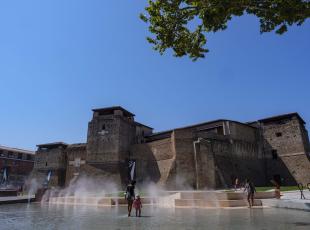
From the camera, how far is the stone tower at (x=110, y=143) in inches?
1348

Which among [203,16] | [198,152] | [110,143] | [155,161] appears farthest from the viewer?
[110,143]

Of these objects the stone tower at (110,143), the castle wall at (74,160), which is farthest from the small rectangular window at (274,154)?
the castle wall at (74,160)

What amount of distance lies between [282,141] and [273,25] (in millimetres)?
31641

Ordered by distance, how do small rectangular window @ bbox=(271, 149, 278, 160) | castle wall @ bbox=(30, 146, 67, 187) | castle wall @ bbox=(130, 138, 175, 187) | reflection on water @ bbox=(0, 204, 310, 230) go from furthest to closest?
castle wall @ bbox=(30, 146, 67, 187) < small rectangular window @ bbox=(271, 149, 278, 160) < castle wall @ bbox=(130, 138, 175, 187) < reflection on water @ bbox=(0, 204, 310, 230)

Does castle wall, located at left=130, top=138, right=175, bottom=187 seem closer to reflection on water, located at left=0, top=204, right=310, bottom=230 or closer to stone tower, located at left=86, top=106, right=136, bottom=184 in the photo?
stone tower, located at left=86, top=106, right=136, bottom=184

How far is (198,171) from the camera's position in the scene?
28906 mm

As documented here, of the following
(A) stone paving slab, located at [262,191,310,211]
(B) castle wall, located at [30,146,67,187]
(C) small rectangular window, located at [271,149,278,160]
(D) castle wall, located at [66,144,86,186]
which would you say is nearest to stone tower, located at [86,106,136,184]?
(D) castle wall, located at [66,144,86,186]

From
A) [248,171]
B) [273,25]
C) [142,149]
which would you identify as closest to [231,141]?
[248,171]

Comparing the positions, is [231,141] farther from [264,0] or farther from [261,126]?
[264,0]

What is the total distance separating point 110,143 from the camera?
1393 inches

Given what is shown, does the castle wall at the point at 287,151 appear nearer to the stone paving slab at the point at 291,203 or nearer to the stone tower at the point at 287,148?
the stone tower at the point at 287,148

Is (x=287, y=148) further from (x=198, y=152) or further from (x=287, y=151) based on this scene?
(x=198, y=152)

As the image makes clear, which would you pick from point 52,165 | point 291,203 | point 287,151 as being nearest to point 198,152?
point 287,151

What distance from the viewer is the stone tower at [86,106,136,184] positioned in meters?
34.2
